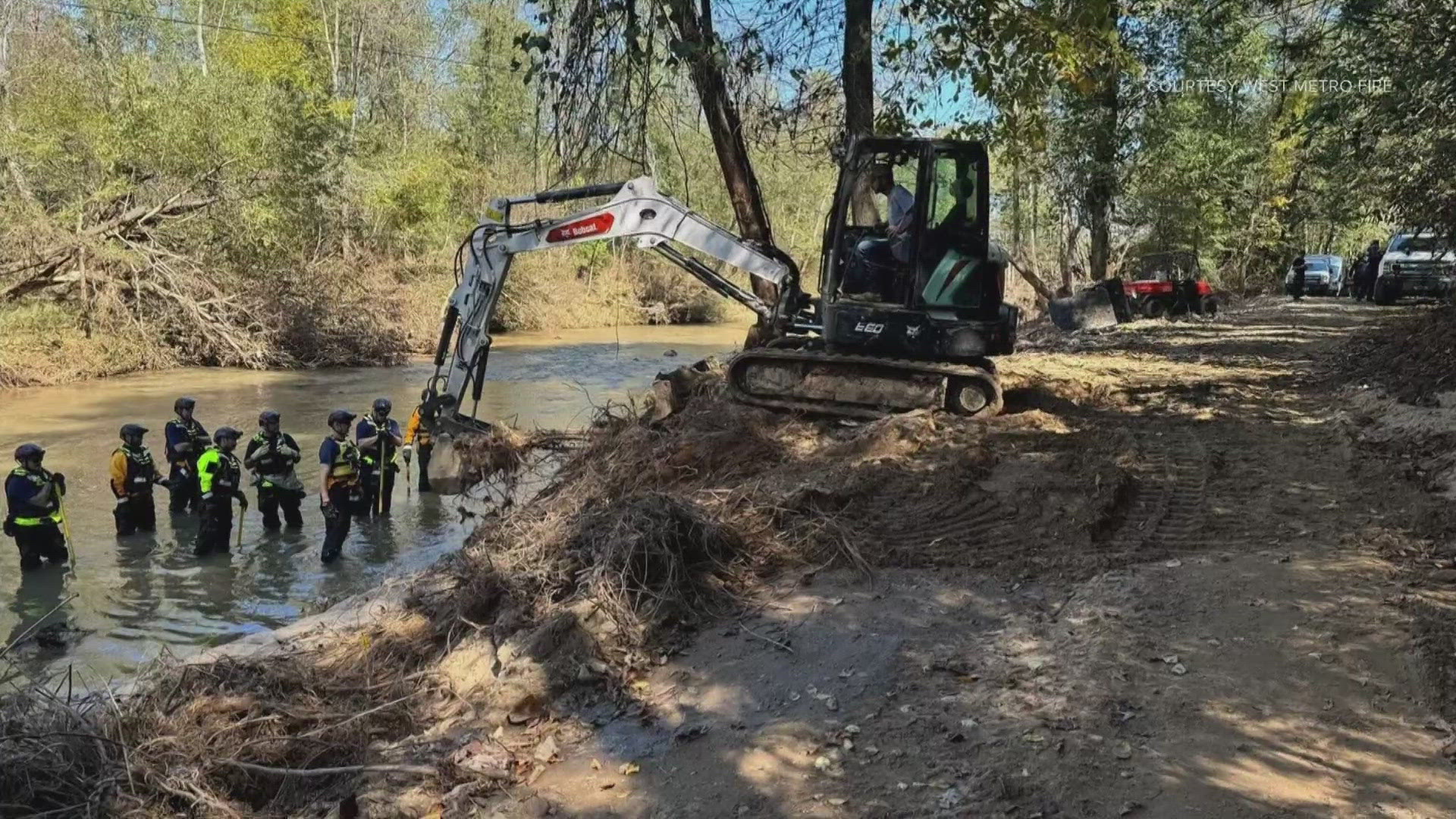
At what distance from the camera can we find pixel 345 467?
10.2m

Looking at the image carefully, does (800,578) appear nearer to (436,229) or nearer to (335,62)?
(436,229)

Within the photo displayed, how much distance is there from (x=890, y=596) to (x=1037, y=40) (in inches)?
215

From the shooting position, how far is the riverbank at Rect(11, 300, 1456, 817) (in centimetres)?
356

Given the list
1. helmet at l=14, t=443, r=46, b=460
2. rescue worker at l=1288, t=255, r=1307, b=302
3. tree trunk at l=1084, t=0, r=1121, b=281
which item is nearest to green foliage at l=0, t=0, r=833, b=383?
helmet at l=14, t=443, r=46, b=460

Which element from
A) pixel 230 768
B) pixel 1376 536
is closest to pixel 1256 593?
pixel 1376 536

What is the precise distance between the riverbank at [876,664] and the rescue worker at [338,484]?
3.27 metres

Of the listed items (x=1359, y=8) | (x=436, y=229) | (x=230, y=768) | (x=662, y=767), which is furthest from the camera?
(x=436, y=229)

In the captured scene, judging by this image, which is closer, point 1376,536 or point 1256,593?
point 1256,593

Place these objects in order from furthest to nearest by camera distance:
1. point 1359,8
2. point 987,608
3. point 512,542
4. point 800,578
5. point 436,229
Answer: point 436,229 → point 1359,8 → point 512,542 → point 800,578 → point 987,608

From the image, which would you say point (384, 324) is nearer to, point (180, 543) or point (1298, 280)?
point (180, 543)

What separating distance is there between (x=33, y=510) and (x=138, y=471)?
4.18 feet

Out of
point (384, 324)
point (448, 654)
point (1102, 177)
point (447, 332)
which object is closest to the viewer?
point (448, 654)

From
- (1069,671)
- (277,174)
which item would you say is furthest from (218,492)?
(277,174)

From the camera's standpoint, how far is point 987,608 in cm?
485
